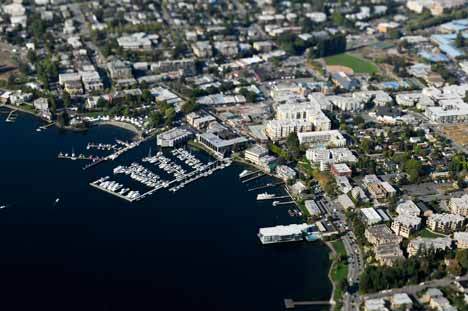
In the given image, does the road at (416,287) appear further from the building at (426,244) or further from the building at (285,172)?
the building at (285,172)

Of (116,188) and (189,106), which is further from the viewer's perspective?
(189,106)

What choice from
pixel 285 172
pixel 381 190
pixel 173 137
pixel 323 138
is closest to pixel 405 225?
pixel 381 190

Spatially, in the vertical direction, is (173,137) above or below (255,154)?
above

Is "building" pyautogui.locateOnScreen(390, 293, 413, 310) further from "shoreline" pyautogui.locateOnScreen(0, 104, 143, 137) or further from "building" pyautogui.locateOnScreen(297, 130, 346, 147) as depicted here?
"shoreline" pyautogui.locateOnScreen(0, 104, 143, 137)

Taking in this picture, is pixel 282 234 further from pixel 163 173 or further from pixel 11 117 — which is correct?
pixel 11 117

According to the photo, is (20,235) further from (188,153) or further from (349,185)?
(349,185)

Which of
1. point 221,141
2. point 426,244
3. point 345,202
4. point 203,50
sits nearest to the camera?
point 426,244

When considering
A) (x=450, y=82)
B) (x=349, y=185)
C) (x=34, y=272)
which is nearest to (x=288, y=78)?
(x=450, y=82)

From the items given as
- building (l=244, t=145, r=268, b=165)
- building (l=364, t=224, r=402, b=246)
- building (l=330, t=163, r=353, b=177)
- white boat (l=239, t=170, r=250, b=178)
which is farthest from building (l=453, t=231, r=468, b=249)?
building (l=244, t=145, r=268, b=165)
